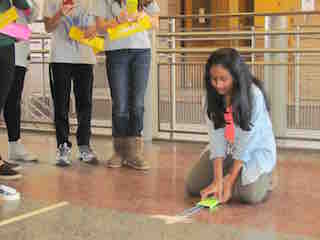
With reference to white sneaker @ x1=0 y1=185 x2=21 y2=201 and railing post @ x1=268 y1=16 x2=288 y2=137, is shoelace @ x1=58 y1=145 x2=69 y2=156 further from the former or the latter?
railing post @ x1=268 y1=16 x2=288 y2=137

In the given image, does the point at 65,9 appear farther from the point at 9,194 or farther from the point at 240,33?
the point at 240,33

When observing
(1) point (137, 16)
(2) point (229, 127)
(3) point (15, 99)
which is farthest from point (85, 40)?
(2) point (229, 127)

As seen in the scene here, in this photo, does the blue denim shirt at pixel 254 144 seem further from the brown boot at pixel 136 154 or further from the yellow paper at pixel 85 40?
the yellow paper at pixel 85 40

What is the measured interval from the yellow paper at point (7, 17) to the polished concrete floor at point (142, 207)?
100 cm

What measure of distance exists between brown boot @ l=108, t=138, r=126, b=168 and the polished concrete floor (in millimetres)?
100

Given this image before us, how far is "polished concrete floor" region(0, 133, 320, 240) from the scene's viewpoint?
2725 mm

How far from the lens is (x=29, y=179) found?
3906 millimetres

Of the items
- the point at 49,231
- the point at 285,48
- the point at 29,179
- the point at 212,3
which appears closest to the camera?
the point at 49,231

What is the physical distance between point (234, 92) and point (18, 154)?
2036 millimetres

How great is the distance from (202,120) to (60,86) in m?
1.69

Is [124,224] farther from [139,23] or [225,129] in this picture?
[139,23]

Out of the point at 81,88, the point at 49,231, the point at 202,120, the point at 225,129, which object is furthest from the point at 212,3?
the point at 49,231

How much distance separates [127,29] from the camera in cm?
402

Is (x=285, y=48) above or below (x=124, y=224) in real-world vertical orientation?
above
